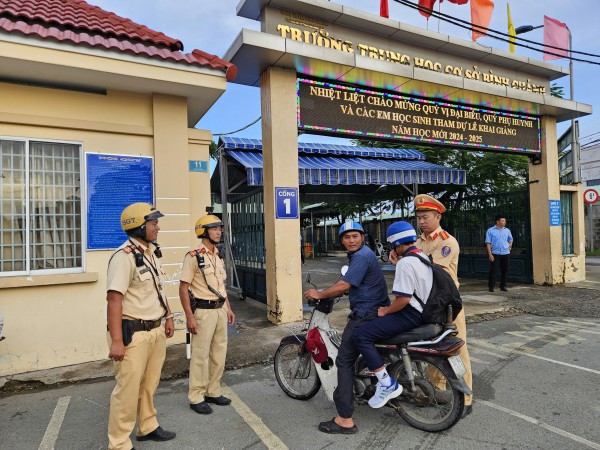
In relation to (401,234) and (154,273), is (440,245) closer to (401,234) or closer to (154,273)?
(401,234)

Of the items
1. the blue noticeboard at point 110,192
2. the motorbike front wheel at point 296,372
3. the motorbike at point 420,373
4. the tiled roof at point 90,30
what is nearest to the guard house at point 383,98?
the tiled roof at point 90,30

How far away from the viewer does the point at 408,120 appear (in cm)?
819

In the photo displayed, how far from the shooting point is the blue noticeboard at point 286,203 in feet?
21.7

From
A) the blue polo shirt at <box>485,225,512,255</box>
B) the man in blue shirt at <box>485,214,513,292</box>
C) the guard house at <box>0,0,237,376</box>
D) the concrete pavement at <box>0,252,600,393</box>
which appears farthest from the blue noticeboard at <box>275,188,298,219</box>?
the blue polo shirt at <box>485,225,512,255</box>

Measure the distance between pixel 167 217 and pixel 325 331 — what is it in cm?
317

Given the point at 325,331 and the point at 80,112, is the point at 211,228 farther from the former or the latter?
the point at 80,112

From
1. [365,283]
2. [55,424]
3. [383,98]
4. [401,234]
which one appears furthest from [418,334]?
[383,98]

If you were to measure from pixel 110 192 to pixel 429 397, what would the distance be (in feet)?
14.8

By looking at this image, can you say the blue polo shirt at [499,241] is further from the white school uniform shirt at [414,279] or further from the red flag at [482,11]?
the white school uniform shirt at [414,279]

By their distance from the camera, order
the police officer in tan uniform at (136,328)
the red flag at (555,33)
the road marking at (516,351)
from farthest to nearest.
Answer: the red flag at (555,33) → the road marking at (516,351) → the police officer in tan uniform at (136,328)

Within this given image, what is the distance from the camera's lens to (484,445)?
117 inches

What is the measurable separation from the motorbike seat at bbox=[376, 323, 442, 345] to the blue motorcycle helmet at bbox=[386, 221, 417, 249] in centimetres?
68

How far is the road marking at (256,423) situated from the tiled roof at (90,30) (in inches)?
163

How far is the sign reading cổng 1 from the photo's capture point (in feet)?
23.5
